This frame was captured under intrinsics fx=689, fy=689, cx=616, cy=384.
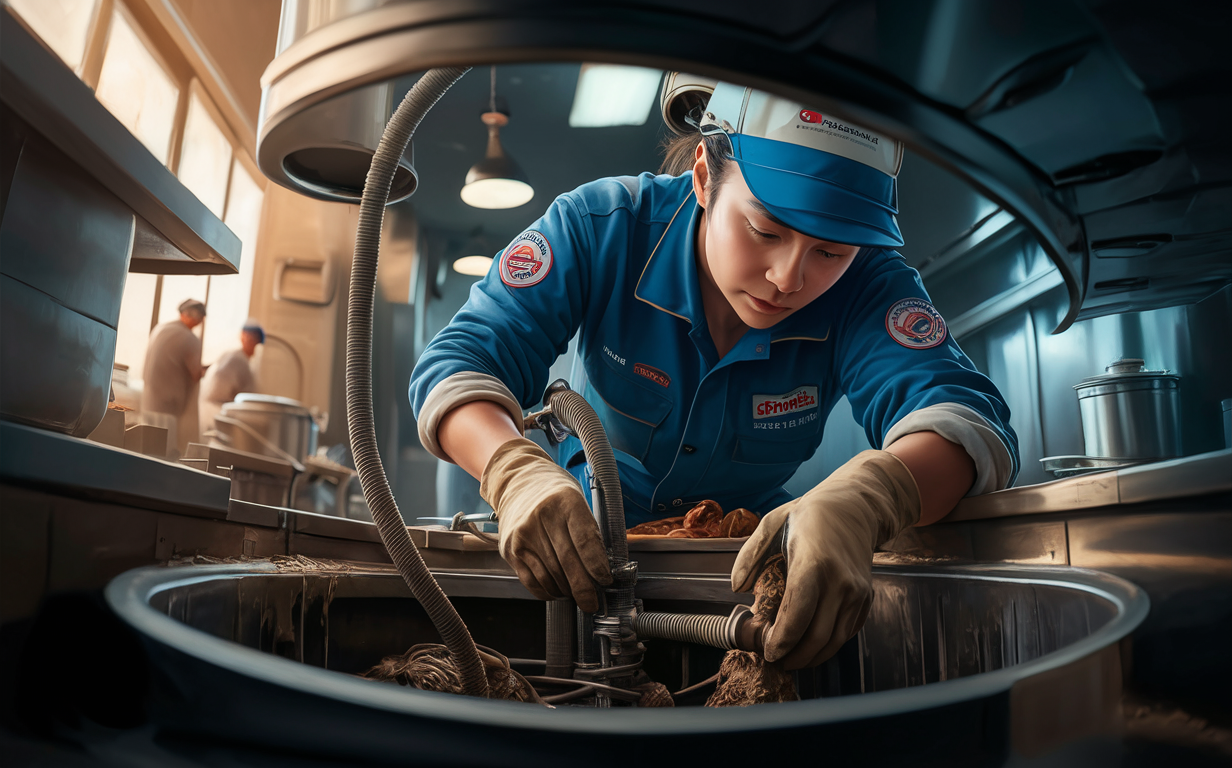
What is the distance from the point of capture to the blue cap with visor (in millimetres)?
787

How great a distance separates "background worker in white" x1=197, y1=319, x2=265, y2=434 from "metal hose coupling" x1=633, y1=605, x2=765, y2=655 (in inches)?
103

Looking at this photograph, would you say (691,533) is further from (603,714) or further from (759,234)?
(603,714)

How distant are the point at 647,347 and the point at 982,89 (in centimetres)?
91

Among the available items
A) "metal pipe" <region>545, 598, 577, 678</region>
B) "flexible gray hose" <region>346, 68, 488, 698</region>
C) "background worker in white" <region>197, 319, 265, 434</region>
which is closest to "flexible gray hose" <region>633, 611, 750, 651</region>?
"metal pipe" <region>545, 598, 577, 678</region>

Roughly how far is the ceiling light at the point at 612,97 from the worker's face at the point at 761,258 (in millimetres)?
1512

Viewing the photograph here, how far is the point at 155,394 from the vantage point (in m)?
2.33

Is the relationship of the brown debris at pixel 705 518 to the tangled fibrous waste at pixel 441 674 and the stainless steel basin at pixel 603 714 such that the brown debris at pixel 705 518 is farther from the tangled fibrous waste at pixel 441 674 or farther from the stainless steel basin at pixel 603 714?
the stainless steel basin at pixel 603 714

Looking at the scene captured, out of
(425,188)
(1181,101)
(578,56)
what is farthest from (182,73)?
(425,188)

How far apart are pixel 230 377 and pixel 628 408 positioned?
238cm

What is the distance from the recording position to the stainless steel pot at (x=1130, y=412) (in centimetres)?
102

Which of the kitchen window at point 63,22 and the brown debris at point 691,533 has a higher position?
the kitchen window at point 63,22

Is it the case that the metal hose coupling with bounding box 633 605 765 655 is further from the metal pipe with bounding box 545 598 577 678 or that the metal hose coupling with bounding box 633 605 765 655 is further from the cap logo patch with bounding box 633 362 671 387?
the cap logo patch with bounding box 633 362 671 387

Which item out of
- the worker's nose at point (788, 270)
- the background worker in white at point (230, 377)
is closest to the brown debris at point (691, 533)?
the worker's nose at point (788, 270)

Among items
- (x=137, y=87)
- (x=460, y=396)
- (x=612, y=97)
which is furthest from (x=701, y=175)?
(x=612, y=97)
